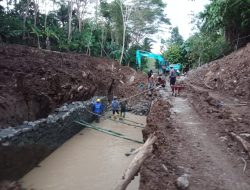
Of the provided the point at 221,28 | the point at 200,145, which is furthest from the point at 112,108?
the point at 221,28

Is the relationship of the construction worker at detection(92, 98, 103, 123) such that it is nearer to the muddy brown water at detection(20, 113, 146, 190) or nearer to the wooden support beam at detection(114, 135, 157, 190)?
the muddy brown water at detection(20, 113, 146, 190)

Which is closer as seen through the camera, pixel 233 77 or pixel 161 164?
pixel 161 164

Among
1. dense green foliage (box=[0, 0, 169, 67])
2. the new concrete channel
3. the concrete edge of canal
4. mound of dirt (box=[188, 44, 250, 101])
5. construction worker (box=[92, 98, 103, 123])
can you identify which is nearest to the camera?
the concrete edge of canal

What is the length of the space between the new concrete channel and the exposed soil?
190 centimetres

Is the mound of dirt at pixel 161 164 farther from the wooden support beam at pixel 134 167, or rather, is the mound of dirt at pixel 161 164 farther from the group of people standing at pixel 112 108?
the group of people standing at pixel 112 108

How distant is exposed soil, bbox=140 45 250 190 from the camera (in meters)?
5.92

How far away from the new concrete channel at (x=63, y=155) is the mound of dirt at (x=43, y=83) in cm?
148

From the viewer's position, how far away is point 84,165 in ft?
36.1

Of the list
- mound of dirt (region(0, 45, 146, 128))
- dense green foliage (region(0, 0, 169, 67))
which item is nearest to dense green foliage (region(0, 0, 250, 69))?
dense green foliage (region(0, 0, 169, 67))

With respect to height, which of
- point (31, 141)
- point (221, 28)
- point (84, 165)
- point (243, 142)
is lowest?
point (84, 165)

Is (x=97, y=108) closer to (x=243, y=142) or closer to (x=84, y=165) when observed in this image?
(x=84, y=165)

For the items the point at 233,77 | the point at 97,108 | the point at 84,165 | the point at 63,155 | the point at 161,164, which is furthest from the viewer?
the point at 97,108

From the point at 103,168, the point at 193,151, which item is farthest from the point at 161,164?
the point at 103,168

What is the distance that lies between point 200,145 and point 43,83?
10143 millimetres
